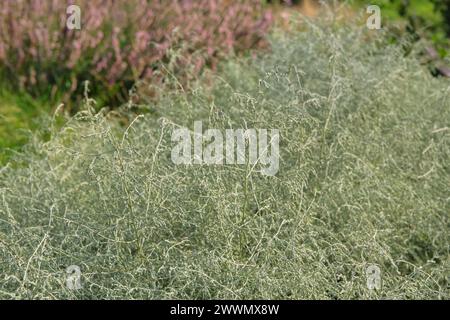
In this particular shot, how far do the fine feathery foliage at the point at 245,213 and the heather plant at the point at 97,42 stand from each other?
1043mm

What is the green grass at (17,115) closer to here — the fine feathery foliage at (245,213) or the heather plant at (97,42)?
the heather plant at (97,42)

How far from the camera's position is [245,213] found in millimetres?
2680

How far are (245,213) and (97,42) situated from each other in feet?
7.35

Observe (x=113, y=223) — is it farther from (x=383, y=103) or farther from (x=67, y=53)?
(x=67, y=53)

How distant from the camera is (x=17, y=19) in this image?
15.6 ft

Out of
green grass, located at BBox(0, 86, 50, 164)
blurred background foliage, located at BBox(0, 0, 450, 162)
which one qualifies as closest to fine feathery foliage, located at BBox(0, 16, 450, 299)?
green grass, located at BBox(0, 86, 50, 164)

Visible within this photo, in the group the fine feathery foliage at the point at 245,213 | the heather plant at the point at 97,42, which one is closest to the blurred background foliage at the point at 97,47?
the heather plant at the point at 97,42

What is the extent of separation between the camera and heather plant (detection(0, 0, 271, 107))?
4.59 meters

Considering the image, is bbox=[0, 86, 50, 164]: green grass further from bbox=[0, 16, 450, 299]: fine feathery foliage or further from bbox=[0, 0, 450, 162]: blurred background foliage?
bbox=[0, 16, 450, 299]: fine feathery foliage

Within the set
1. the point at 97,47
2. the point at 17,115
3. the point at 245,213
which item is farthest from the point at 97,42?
the point at 245,213

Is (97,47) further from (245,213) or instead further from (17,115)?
(245,213)

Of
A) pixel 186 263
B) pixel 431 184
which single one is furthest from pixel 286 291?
pixel 431 184

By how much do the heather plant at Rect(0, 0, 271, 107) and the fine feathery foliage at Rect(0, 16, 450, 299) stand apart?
1.04 m

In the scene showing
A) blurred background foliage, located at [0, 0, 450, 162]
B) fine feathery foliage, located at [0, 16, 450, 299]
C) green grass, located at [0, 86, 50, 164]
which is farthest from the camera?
blurred background foliage, located at [0, 0, 450, 162]
